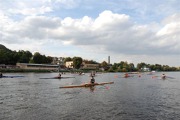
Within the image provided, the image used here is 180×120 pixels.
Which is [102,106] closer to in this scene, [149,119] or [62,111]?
[62,111]

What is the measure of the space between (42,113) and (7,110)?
4.59 metres

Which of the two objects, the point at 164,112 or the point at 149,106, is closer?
the point at 164,112

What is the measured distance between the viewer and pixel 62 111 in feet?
87.7

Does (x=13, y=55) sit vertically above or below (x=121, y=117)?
above

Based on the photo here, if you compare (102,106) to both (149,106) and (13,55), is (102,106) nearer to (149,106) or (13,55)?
(149,106)

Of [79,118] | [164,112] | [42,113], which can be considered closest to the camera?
[79,118]

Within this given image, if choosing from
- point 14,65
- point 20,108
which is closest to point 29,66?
point 14,65

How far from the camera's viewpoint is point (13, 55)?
636 feet

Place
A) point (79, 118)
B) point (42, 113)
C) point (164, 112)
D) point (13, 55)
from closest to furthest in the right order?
1. point (79, 118)
2. point (42, 113)
3. point (164, 112)
4. point (13, 55)

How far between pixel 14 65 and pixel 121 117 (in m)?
178

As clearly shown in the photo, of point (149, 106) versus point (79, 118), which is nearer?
point (79, 118)

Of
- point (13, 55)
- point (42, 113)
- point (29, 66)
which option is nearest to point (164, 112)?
point (42, 113)

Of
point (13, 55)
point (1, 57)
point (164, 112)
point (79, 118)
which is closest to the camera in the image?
point (79, 118)

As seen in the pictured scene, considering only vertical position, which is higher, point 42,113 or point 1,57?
point 1,57
